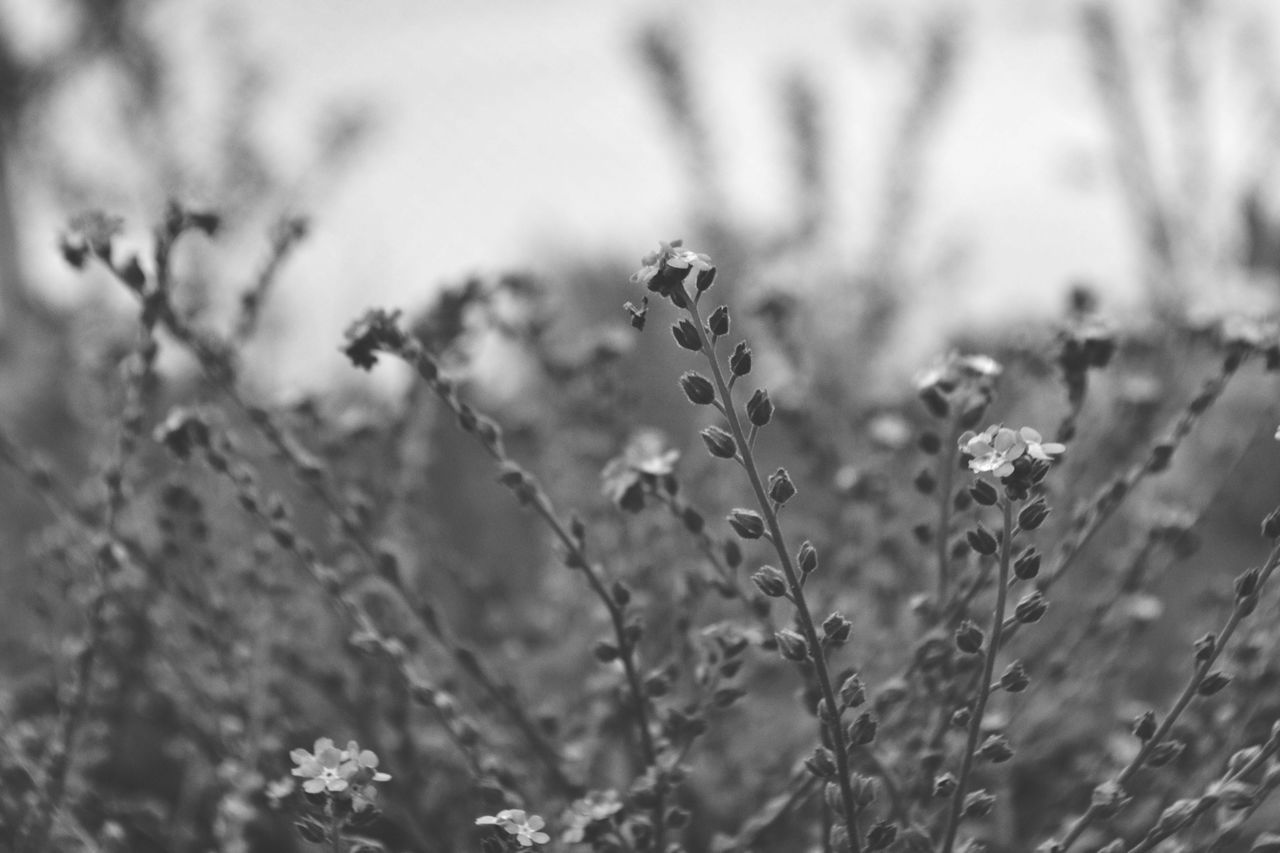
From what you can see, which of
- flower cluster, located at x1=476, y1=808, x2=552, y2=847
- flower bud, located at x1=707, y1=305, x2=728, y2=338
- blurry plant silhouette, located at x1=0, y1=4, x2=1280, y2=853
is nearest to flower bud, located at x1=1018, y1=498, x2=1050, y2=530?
blurry plant silhouette, located at x1=0, y1=4, x2=1280, y2=853

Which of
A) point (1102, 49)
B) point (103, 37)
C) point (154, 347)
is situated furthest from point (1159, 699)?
point (103, 37)

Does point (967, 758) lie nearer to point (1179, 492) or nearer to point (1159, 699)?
point (1159, 699)

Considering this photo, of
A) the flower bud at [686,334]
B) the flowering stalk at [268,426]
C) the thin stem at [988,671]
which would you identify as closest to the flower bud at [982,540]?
the thin stem at [988,671]

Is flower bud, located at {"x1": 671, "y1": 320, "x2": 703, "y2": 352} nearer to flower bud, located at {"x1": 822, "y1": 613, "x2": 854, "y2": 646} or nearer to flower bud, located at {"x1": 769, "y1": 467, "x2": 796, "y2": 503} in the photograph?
flower bud, located at {"x1": 769, "y1": 467, "x2": 796, "y2": 503}

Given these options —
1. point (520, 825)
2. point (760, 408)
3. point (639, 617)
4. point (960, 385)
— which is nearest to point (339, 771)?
point (520, 825)

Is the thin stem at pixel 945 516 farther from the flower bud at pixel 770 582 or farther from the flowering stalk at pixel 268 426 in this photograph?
the flowering stalk at pixel 268 426
